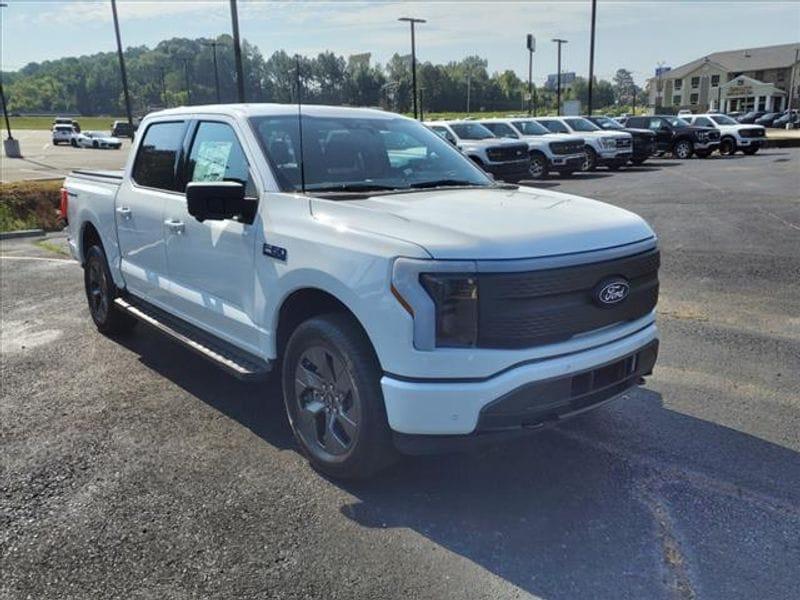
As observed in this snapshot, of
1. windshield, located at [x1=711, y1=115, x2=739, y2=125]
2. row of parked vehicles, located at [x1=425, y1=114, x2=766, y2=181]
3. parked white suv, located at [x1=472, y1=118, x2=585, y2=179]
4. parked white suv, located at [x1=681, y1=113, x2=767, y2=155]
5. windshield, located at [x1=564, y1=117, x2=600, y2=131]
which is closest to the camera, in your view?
row of parked vehicles, located at [x1=425, y1=114, x2=766, y2=181]

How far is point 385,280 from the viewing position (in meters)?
3.15

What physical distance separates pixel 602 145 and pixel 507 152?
221 inches

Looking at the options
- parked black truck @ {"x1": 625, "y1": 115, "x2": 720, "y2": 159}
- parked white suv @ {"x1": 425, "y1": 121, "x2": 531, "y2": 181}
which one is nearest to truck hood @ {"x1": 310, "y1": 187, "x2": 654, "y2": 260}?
→ parked white suv @ {"x1": 425, "y1": 121, "x2": 531, "y2": 181}

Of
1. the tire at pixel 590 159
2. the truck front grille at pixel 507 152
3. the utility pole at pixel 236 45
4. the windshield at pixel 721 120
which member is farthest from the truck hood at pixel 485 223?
the windshield at pixel 721 120

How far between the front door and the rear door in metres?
0.17

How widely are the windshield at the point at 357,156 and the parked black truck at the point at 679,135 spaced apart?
27.6m

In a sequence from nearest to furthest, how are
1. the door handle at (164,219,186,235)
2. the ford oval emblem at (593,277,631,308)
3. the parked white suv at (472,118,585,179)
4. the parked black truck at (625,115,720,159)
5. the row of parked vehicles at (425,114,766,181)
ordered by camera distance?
1. the ford oval emblem at (593,277,631,308)
2. the door handle at (164,219,186,235)
3. the row of parked vehicles at (425,114,766,181)
4. the parked white suv at (472,118,585,179)
5. the parked black truck at (625,115,720,159)

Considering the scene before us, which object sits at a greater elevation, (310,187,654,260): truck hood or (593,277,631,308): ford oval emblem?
(310,187,654,260): truck hood

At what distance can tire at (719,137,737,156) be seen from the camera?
3067cm

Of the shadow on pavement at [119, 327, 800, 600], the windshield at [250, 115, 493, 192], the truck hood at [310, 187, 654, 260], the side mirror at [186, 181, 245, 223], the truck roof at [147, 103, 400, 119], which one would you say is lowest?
the shadow on pavement at [119, 327, 800, 600]

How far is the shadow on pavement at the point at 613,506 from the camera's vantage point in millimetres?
2916

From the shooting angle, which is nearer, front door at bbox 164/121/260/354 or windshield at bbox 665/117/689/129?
front door at bbox 164/121/260/354

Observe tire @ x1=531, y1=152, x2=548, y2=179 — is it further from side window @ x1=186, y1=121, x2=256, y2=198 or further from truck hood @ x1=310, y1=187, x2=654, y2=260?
truck hood @ x1=310, y1=187, x2=654, y2=260

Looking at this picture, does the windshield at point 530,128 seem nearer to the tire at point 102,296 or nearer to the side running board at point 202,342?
the tire at point 102,296
